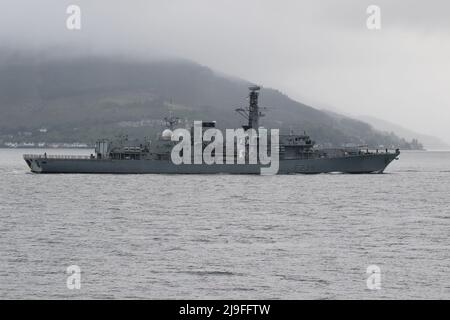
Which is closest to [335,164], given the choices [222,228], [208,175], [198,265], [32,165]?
[208,175]

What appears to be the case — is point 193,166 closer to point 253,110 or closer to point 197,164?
point 197,164

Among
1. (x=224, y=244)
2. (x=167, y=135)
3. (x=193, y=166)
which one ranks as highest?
(x=167, y=135)

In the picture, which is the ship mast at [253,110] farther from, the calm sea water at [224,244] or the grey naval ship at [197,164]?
the calm sea water at [224,244]

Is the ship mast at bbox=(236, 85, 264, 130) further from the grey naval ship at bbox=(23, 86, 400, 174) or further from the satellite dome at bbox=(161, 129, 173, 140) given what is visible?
the satellite dome at bbox=(161, 129, 173, 140)

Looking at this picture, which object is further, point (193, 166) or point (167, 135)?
point (167, 135)

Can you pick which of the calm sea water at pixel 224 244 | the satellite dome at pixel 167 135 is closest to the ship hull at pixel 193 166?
the satellite dome at pixel 167 135

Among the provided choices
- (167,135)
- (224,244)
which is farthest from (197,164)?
(224,244)

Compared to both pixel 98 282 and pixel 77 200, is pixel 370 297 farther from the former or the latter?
pixel 77 200

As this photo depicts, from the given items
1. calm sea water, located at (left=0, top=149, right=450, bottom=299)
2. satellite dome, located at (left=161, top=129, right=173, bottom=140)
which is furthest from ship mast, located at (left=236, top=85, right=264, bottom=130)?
calm sea water, located at (left=0, top=149, right=450, bottom=299)

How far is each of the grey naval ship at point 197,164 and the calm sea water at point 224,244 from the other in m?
24.8

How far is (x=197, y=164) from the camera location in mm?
109125

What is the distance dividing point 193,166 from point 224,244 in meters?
65.5

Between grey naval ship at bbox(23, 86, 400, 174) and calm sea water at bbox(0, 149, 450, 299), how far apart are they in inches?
976

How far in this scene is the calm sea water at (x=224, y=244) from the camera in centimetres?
3328
